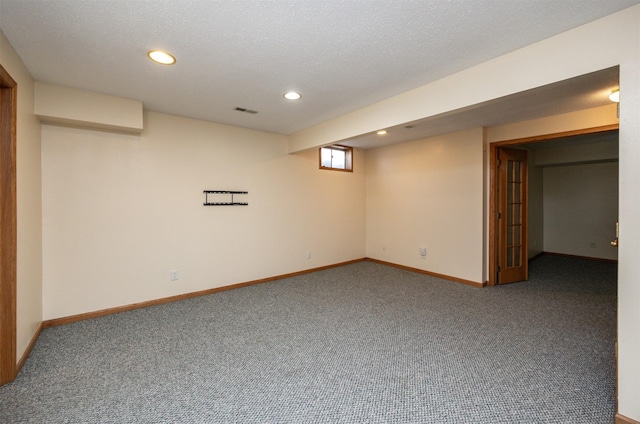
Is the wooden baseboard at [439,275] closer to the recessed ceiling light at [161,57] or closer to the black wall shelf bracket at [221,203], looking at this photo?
the black wall shelf bracket at [221,203]

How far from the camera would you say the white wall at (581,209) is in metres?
6.04

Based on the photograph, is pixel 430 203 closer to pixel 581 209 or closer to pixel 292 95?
pixel 292 95

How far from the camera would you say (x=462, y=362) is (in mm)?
2258

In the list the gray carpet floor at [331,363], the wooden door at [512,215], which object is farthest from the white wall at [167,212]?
the wooden door at [512,215]

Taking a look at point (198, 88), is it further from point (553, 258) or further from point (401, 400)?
point (553, 258)

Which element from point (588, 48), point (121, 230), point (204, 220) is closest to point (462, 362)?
point (588, 48)

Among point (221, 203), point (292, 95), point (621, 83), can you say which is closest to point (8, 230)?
point (221, 203)

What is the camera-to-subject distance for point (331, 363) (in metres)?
2.26

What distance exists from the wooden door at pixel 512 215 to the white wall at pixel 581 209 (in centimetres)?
306

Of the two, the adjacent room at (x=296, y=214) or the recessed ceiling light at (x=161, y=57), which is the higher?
the recessed ceiling light at (x=161, y=57)

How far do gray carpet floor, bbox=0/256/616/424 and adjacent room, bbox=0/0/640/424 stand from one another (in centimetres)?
2

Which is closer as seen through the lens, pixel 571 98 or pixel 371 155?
pixel 571 98

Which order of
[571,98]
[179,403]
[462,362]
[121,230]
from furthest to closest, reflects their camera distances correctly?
[121,230]
[571,98]
[462,362]
[179,403]

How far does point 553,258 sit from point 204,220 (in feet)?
24.5
